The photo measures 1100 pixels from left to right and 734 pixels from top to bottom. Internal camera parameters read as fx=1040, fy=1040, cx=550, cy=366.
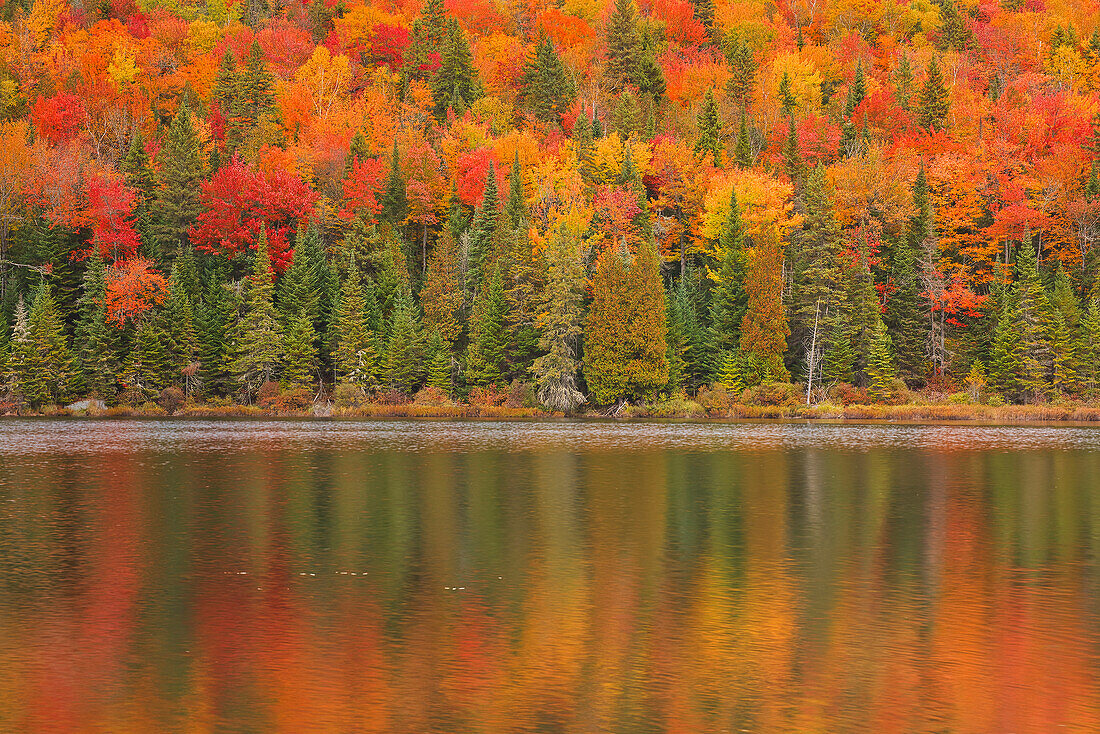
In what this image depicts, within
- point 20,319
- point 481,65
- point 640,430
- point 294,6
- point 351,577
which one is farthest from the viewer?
point 294,6

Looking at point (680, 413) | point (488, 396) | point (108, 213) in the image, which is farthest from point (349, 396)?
point (680, 413)

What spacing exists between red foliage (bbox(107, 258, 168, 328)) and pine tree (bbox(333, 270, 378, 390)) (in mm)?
14291

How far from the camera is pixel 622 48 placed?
407ft

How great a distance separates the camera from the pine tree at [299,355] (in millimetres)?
82000

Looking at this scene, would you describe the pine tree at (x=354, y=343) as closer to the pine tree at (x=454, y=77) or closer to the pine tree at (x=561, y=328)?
the pine tree at (x=561, y=328)

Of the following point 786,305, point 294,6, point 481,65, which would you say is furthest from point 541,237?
point 294,6

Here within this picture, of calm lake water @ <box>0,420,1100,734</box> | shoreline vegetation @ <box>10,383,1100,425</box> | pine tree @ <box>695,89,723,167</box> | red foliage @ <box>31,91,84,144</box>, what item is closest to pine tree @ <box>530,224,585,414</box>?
shoreline vegetation @ <box>10,383,1100,425</box>

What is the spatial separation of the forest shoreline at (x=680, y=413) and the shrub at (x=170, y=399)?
13.0 inches

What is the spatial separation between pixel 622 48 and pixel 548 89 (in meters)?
12.8

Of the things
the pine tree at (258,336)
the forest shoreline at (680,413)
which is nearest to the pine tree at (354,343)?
the forest shoreline at (680,413)

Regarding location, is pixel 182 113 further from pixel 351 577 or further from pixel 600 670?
pixel 600 670

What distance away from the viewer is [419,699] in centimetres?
1540

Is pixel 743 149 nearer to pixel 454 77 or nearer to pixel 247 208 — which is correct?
pixel 454 77

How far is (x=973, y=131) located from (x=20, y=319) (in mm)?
84910
